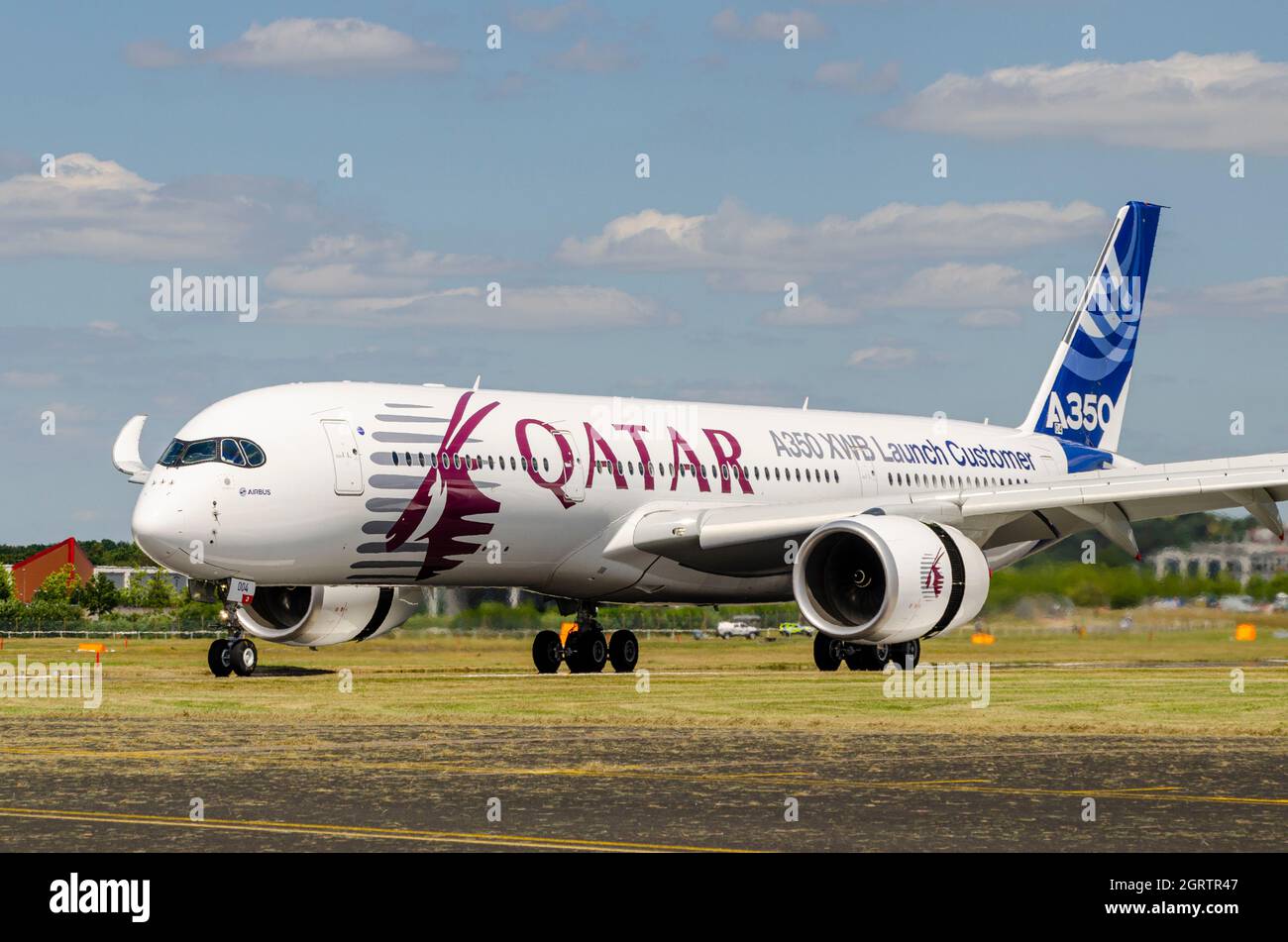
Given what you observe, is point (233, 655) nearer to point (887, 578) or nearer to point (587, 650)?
point (587, 650)

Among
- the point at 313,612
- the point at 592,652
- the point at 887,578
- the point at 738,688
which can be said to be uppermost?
the point at 887,578

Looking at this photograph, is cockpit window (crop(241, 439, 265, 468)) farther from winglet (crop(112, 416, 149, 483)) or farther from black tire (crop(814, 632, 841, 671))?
black tire (crop(814, 632, 841, 671))

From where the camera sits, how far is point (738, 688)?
24.9 metres

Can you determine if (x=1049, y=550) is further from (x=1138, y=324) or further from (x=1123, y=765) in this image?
(x=1123, y=765)

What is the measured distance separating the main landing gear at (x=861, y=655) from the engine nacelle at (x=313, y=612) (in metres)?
6.67

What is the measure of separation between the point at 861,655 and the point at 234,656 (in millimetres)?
9918

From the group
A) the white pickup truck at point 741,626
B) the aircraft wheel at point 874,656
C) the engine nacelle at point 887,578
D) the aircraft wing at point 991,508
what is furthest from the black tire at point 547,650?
the white pickup truck at point 741,626

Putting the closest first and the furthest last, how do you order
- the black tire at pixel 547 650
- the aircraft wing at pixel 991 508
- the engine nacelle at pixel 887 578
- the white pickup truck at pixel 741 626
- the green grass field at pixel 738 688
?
the green grass field at pixel 738 688 → the engine nacelle at pixel 887 578 → the aircraft wing at pixel 991 508 → the black tire at pixel 547 650 → the white pickup truck at pixel 741 626

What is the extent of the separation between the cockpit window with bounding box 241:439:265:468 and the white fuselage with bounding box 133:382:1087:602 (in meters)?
0.08

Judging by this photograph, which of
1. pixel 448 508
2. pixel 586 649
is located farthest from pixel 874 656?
pixel 448 508

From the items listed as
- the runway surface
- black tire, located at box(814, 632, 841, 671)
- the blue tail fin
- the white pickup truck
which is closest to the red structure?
the white pickup truck

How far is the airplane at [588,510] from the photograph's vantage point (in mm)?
25609

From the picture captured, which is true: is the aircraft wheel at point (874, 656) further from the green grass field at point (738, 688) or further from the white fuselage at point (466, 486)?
the white fuselage at point (466, 486)
